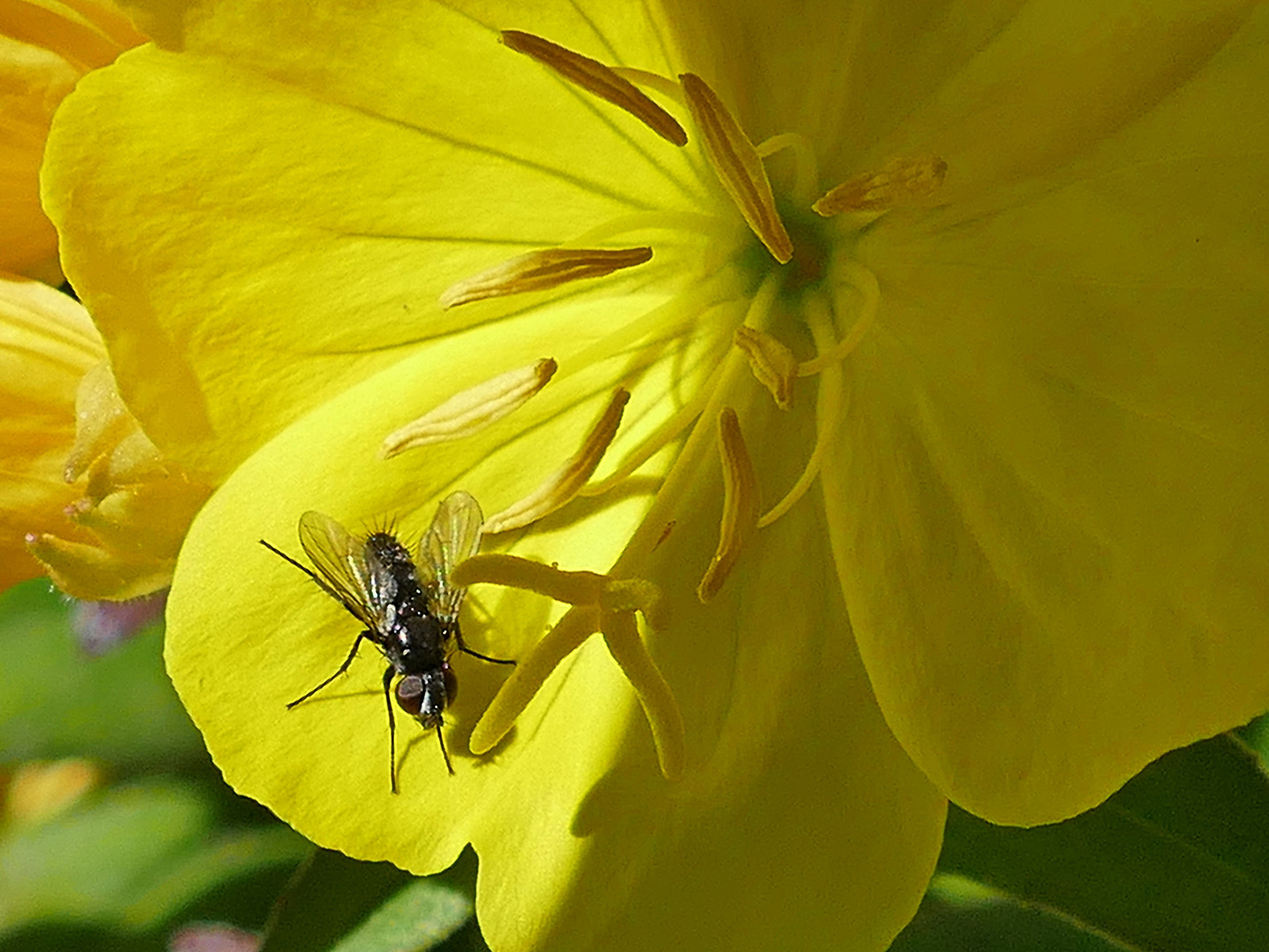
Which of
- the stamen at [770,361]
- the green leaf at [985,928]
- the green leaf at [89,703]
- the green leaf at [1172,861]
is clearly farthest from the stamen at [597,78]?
the green leaf at [89,703]

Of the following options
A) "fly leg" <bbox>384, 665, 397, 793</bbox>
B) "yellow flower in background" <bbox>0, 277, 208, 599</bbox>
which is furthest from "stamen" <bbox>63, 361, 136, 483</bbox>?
"fly leg" <bbox>384, 665, 397, 793</bbox>

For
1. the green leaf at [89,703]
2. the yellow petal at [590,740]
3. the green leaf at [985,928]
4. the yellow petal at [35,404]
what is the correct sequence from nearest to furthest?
the yellow petal at [590,740], the yellow petal at [35,404], the green leaf at [985,928], the green leaf at [89,703]

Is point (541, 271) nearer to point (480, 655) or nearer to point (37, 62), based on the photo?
point (480, 655)

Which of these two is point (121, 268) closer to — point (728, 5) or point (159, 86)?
point (159, 86)

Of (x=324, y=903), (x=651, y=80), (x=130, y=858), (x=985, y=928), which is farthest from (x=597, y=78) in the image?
(x=130, y=858)

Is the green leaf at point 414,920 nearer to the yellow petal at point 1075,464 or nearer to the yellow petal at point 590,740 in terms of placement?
the yellow petal at point 590,740

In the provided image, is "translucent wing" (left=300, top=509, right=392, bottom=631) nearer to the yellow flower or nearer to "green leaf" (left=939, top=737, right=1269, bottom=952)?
the yellow flower

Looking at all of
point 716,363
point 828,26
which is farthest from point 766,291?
point 828,26
